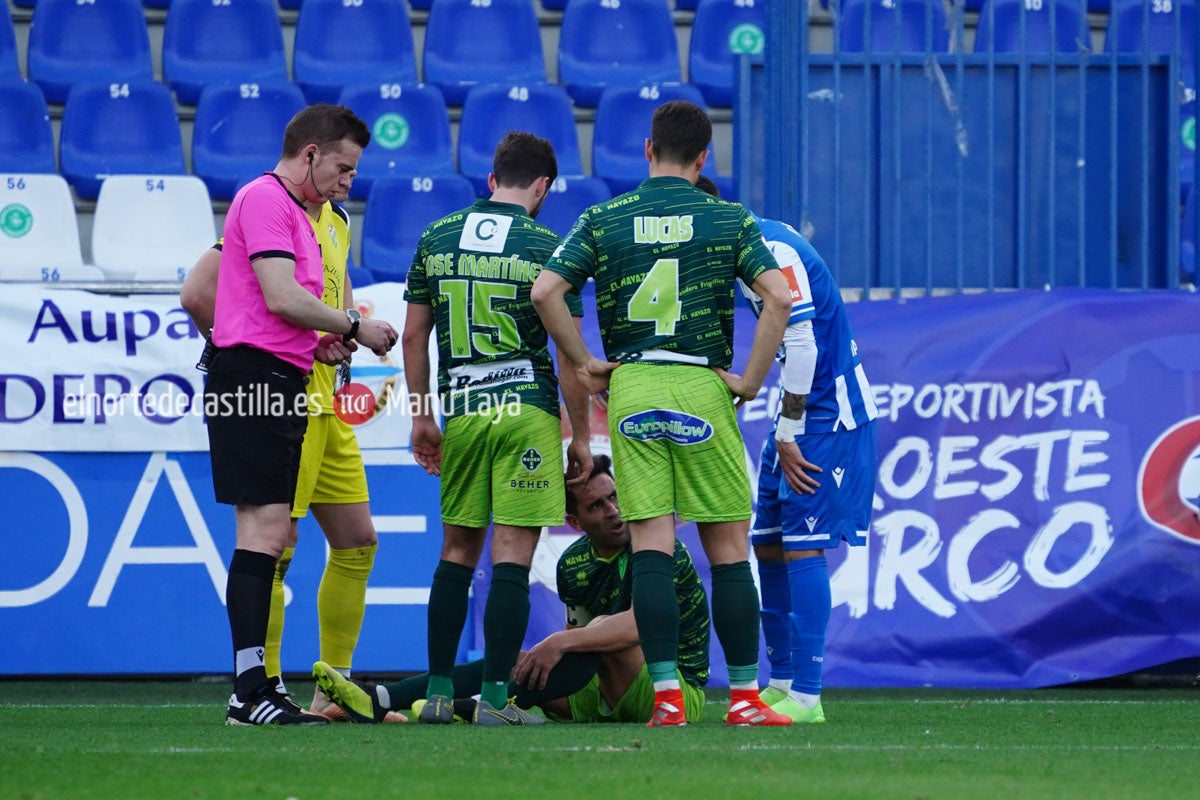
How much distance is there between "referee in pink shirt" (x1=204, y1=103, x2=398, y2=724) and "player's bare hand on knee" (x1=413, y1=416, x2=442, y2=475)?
1.27 ft

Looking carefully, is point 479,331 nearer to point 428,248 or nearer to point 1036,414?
point 428,248

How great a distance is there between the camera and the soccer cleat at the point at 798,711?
4.81 m

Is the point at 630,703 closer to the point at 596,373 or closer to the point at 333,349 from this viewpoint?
the point at 596,373

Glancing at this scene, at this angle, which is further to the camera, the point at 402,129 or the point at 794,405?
the point at 402,129

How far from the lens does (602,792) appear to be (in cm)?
307

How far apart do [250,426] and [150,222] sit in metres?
4.32

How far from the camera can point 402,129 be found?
9.30 metres

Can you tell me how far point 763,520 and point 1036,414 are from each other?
1.90 meters

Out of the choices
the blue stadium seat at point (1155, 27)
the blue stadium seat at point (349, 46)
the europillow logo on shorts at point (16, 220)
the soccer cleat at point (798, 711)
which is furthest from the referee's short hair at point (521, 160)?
the blue stadium seat at point (1155, 27)

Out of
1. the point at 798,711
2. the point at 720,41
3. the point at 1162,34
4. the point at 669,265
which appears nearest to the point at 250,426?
the point at 669,265

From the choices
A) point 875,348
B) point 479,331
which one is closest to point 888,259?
point 875,348

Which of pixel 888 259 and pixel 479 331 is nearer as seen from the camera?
pixel 479 331

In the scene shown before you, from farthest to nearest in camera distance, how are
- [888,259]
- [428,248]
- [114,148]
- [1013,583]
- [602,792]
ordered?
[114,148] → [888,259] → [1013,583] → [428,248] → [602,792]

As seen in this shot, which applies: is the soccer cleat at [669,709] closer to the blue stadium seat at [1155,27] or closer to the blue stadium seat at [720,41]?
the blue stadium seat at [720,41]
